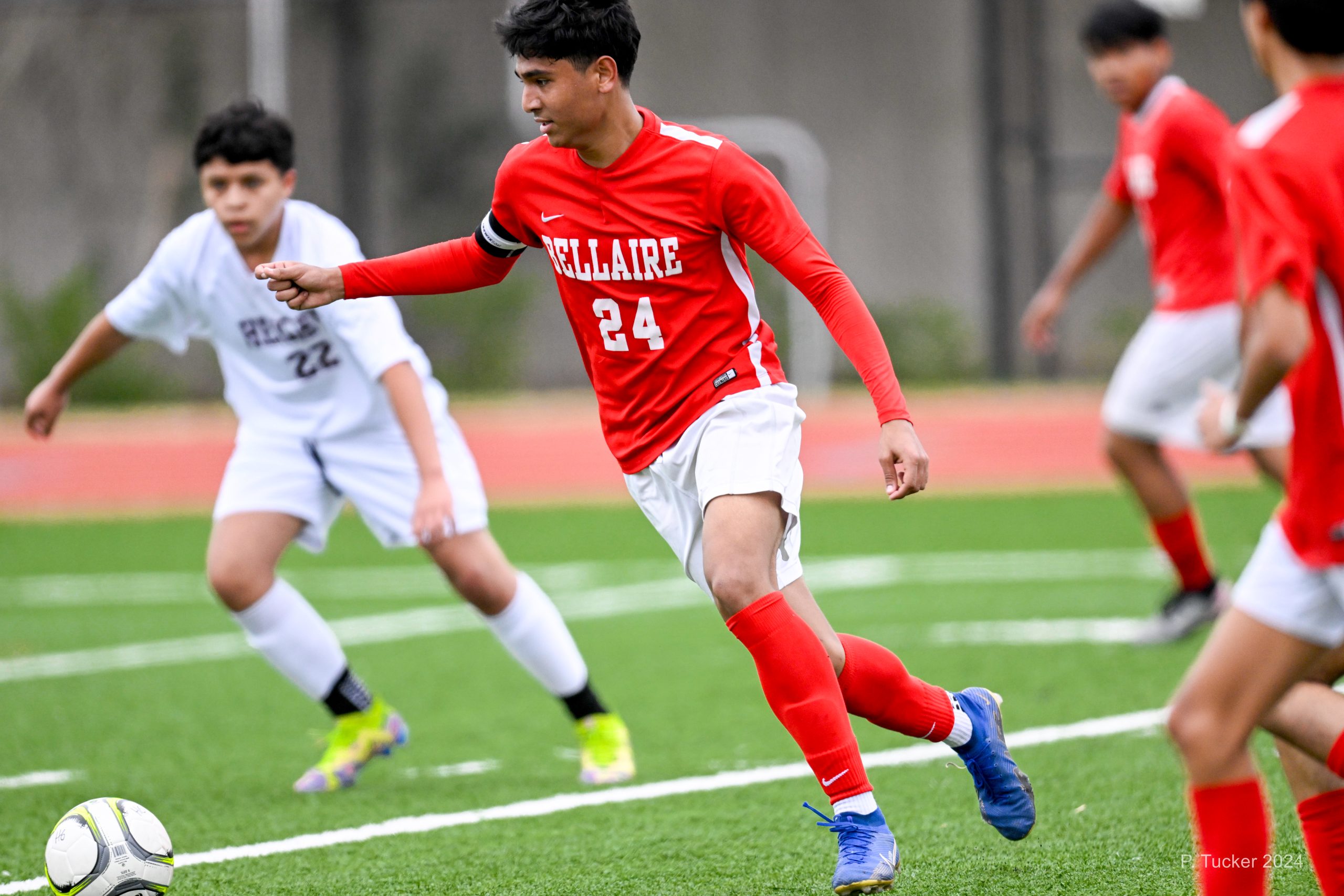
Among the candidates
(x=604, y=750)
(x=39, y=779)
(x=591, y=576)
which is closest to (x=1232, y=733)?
(x=604, y=750)

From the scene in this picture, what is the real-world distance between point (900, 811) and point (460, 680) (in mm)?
2696

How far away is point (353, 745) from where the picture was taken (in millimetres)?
4676

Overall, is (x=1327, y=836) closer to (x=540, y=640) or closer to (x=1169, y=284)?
(x=540, y=640)

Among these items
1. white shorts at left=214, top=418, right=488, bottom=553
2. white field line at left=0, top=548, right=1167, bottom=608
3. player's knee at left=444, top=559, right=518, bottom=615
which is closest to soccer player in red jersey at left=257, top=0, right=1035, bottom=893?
player's knee at left=444, top=559, right=518, bottom=615

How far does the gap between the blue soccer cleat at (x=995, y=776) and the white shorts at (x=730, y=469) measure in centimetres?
52

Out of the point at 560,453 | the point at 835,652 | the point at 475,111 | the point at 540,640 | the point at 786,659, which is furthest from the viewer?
the point at 475,111

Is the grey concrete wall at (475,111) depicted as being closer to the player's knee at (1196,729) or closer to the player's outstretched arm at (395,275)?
the player's outstretched arm at (395,275)

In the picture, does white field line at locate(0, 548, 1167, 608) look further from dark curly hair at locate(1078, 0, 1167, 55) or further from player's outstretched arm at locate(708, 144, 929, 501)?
player's outstretched arm at locate(708, 144, 929, 501)

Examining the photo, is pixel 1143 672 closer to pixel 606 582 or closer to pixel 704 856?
pixel 704 856

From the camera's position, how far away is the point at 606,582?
28.7ft

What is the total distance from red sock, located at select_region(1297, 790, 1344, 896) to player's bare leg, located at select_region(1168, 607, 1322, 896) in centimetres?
30

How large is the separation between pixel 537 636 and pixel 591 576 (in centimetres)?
442

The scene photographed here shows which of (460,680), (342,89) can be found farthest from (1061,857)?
(342,89)

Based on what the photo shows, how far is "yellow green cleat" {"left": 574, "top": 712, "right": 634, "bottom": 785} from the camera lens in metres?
4.50
